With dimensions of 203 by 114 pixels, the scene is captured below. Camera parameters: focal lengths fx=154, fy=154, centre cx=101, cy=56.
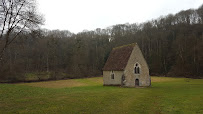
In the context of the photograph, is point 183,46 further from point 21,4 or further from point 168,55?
point 21,4

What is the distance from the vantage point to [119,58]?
113ft

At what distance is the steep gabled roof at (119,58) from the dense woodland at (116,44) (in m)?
31.0

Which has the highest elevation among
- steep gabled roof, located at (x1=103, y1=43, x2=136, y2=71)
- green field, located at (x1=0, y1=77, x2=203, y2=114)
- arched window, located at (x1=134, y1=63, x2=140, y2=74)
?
steep gabled roof, located at (x1=103, y1=43, x2=136, y2=71)

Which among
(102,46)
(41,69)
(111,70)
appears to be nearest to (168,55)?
(102,46)

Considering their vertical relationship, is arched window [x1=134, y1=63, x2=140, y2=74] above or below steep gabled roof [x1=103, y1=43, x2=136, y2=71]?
below

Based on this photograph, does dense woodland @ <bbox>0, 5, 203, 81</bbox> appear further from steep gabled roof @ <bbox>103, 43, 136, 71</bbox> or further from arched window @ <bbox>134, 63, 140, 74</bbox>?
arched window @ <bbox>134, 63, 140, 74</bbox>

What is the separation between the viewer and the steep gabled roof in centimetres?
3199

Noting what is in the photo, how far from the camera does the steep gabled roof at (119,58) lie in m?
32.0

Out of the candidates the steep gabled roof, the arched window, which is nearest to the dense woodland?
the steep gabled roof

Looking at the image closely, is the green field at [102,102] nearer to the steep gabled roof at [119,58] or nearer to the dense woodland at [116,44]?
the steep gabled roof at [119,58]

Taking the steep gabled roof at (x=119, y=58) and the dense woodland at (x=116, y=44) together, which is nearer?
the steep gabled roof at (x=119, y=58)

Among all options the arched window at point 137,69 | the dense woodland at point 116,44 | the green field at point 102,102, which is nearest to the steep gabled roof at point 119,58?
the arched window at point 137,69

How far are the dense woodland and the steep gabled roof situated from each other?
31.0 m

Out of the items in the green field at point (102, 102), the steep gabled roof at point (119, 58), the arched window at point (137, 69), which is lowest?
the green field at point (102, 102)
